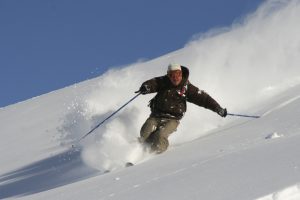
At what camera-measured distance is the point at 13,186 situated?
29.6 feet

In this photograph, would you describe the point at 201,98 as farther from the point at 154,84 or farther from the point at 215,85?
the point at 215,85

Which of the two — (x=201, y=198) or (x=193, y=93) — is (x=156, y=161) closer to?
(x=193, y=93)

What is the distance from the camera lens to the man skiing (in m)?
8.36

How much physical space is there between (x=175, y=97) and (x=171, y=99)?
6 centimetres

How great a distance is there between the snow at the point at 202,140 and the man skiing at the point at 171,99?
0.90ft

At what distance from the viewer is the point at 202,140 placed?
791 cm

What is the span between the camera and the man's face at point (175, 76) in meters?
8.34

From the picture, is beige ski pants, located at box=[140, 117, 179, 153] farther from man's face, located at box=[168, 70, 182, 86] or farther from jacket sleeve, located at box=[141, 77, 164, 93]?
man's face, located at box=[168, 70, 182, 86]

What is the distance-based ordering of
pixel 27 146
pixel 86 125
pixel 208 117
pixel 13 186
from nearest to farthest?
pixel 13 186 < pixel 208 117 < pixel 86 125 < pixel 27 146

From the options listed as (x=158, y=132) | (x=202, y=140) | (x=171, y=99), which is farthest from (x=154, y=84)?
(x=202, y=140)

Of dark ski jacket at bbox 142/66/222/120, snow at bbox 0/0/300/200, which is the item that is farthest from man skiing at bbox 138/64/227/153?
snow at bbox 0/0/300/200

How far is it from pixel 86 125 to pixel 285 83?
129 inches

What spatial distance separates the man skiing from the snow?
27cm

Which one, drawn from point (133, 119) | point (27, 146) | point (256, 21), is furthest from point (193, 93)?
point (256, 21)
